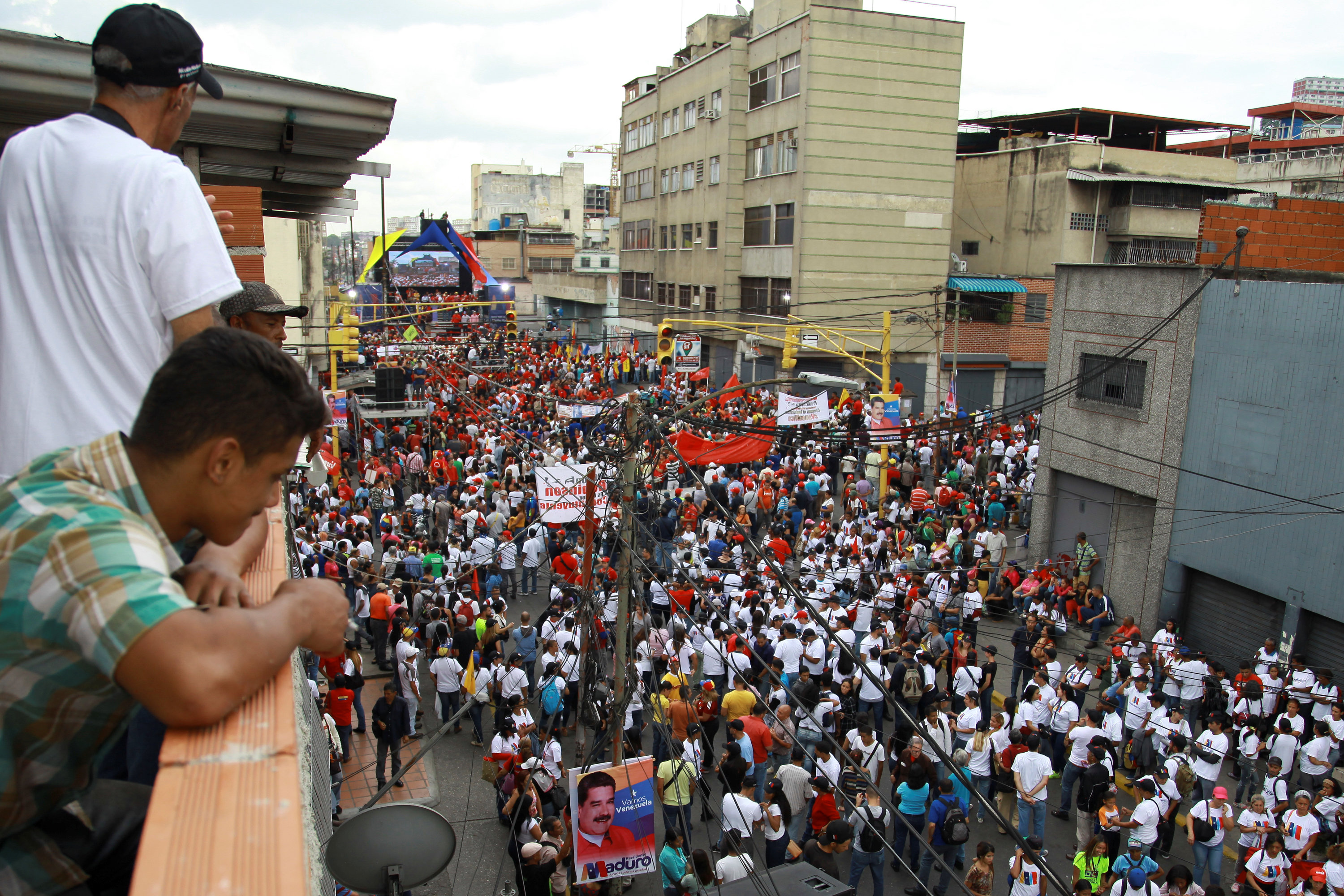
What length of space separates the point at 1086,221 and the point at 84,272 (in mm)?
39033

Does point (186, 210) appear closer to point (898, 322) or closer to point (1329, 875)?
point (1329, 875)

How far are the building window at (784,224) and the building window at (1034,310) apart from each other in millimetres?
9168

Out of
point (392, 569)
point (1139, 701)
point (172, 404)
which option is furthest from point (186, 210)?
point (392, 569)

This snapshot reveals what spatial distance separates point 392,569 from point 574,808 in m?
9.66

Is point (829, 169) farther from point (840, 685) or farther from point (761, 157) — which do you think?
point (840, 685)

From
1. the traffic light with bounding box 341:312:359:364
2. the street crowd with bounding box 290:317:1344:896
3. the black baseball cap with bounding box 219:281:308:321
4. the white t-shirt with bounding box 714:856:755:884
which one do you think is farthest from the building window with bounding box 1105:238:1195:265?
the black baseball cap with bounding box 219:281:308:321

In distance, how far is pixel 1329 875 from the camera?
8469mm

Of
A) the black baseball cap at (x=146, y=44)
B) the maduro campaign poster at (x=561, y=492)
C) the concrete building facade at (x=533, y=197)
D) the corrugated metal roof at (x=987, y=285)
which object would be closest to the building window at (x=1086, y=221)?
the corrugated metal roof at (x=987, y=285)

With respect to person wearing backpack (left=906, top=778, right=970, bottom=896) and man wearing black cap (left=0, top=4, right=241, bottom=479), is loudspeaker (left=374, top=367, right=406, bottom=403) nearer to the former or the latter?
person wearing backpack (left=906, top=778, right=970, bottom=896)

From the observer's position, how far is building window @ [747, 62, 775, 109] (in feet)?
122

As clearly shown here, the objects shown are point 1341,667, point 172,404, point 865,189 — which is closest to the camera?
point 172,404

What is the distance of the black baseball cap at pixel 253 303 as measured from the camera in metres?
3.87

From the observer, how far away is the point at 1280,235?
1792 cm

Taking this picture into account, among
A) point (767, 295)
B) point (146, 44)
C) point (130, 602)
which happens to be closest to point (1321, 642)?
point (146, 44)
